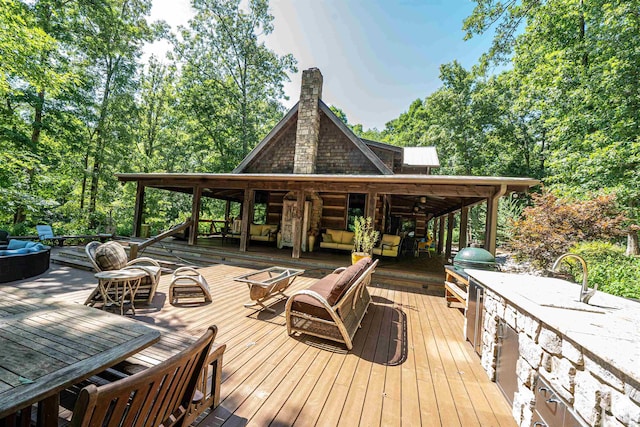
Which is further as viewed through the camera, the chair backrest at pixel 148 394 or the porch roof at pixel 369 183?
the porch roof at pixel 369 183

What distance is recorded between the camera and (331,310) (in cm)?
271

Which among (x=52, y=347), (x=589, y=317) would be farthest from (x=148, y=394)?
(x=589, y=317)

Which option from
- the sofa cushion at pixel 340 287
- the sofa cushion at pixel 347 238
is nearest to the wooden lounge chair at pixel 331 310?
the sofa cushion at pixel 340 287

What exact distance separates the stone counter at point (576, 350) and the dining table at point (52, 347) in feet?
8.13

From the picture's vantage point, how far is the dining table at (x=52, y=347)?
Result: 1152 millimetres

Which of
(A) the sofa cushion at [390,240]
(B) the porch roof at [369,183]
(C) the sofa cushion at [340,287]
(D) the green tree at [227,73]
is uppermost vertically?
(D) the green tree at [227,73]

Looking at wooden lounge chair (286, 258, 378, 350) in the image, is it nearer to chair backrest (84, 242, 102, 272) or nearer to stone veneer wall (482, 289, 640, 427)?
stone veneer wall (482, 289, 640, 427)

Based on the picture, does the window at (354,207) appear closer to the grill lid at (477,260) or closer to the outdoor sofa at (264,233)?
the outdoor sofa at (264,233)

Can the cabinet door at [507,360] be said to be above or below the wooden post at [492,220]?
below

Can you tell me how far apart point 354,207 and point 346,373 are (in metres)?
8.30

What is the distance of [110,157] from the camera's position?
12992mm

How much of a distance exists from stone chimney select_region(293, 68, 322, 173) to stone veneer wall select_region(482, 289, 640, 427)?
8040mm

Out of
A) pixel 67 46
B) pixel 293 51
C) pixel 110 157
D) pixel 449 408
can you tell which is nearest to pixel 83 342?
pixel 449 408

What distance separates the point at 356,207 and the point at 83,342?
31.1 ft
